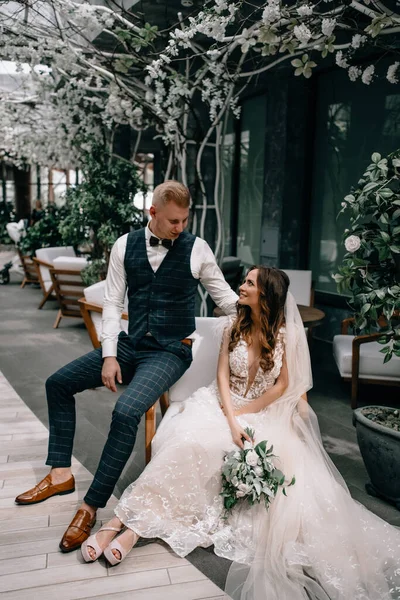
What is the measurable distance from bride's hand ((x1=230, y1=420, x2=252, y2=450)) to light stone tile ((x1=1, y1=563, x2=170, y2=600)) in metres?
0.62

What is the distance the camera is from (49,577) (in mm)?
2344

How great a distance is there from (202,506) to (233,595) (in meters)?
0.46

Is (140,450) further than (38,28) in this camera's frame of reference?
No

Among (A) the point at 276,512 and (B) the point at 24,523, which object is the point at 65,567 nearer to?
(B) the point at 24,523

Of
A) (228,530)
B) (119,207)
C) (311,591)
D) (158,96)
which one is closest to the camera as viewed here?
(311,591)

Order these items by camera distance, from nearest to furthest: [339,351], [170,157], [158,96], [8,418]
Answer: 1. [8,418]
2. [339,351]
3. [158,96]
4. [170,157]

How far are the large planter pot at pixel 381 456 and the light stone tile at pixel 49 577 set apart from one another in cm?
146

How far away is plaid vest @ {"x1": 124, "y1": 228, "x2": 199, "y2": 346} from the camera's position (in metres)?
2.94

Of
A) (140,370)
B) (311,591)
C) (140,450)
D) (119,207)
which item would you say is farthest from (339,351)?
(119,207)

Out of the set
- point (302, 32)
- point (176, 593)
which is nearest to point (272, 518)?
point (176, 593)

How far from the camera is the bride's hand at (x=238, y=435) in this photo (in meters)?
2.65

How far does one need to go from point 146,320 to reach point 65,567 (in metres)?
1.18

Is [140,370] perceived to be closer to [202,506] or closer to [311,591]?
[202,506]

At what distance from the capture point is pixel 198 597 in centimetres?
224
